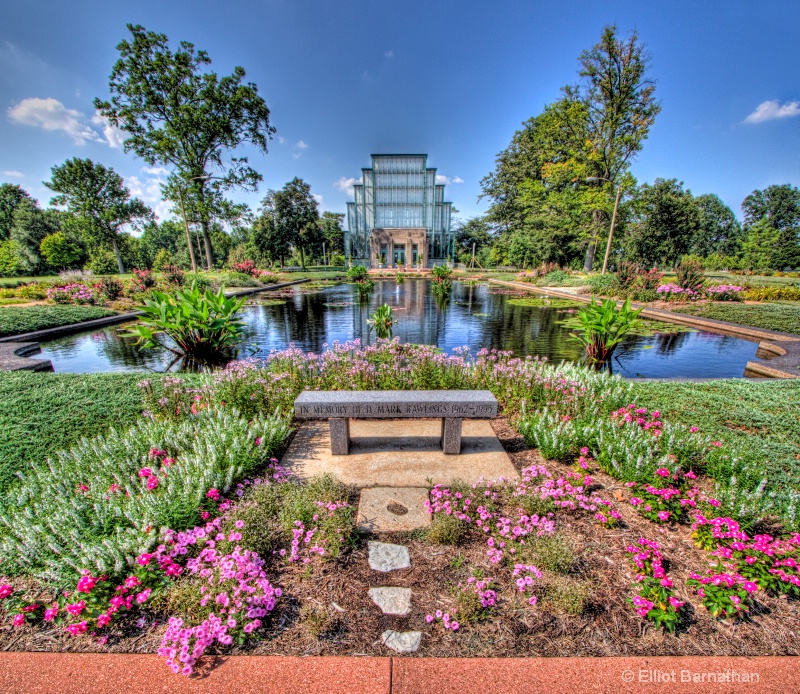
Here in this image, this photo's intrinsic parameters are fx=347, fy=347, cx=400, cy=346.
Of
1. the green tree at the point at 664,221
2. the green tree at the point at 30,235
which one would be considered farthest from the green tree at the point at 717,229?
the green tree at the point at 30,235

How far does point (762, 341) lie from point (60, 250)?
186 feet

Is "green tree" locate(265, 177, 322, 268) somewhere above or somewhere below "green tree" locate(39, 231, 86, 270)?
above

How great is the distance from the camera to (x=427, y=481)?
10.3ft

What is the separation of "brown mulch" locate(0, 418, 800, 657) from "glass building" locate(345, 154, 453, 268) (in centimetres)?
4670

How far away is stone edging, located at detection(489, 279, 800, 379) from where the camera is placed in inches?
251

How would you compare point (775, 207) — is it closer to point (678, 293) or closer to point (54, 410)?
point (678, 293)

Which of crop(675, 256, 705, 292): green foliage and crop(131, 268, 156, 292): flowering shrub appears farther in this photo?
crop(131, 268, 156, 292): flowering shrub

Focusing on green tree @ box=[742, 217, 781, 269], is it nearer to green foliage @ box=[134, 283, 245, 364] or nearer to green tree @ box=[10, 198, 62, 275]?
green foliage @ box=[134, 283, 245, 364]

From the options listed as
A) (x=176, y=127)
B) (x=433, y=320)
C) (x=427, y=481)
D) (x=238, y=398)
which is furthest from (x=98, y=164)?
(x=427, y=481)

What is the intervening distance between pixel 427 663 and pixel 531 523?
125cm

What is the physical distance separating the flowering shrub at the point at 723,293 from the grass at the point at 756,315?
2345 millimetres

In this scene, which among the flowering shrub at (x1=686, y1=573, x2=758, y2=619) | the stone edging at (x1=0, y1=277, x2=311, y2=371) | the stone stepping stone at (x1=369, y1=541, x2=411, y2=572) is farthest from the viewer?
the stone edging at (x1=0, y1=277, x2=311, y2=371)

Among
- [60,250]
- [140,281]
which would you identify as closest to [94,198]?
[60,250]

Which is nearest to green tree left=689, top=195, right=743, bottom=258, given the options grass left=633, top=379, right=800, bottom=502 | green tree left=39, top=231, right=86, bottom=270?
grass left=633, top=379, right=800, bottom=502
